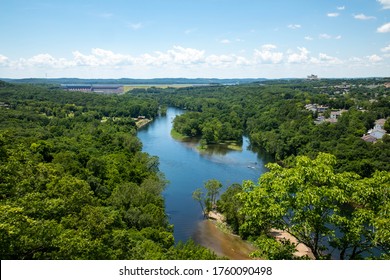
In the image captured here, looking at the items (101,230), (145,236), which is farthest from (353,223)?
(145,236)

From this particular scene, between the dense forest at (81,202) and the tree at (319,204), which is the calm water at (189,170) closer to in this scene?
the dense forest at (81,202)

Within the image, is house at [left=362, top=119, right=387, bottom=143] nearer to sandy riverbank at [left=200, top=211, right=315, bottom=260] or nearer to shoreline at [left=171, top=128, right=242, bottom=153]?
shoreline at [left=171, top=128, right=242, bottom=153]

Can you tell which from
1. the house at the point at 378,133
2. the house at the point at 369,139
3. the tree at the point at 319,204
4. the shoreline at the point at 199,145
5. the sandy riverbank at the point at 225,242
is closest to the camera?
the tree at the point at 319,204

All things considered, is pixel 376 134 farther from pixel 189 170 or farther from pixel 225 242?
pixel 225 242

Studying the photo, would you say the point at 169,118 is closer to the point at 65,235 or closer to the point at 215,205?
the point at 215,205

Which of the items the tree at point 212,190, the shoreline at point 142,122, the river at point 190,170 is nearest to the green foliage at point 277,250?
the river at point 190,170

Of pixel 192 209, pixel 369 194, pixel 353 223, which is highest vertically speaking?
pixel 369 194
